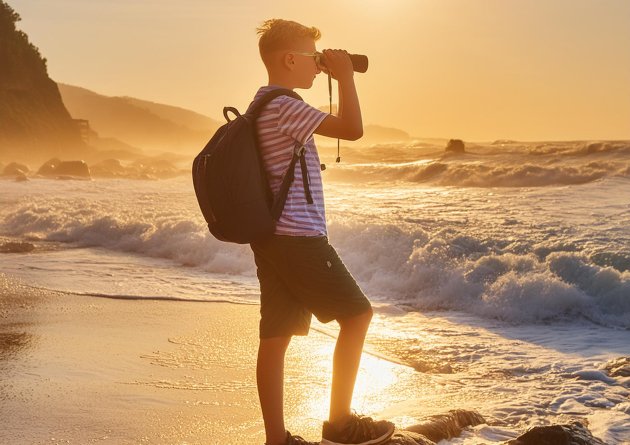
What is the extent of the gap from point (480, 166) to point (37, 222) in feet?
39.9

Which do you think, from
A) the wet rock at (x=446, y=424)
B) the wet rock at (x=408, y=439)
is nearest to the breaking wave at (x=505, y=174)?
the wet rock at (x=446, y=424)

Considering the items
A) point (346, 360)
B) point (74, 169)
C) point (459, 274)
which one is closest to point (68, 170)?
point (74, 169)

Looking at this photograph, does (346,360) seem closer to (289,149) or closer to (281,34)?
Answer: (289,149)

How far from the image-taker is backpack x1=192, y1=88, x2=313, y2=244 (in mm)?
3203

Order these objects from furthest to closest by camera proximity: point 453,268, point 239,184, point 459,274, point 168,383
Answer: point 453,268 → point 459,274 → point 168,383 → point 239,184

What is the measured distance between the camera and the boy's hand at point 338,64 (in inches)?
132

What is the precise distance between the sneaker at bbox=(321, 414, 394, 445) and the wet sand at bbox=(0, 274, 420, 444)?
66 cm

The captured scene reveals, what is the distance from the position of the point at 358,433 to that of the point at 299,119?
1.29 meters

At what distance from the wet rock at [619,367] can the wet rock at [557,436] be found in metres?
2.14

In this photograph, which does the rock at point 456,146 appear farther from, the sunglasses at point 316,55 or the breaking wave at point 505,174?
Result: the sunglasses at point 316,55

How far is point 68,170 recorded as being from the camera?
3772 cm

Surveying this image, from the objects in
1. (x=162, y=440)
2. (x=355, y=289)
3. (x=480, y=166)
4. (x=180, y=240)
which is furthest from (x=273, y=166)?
(x=480, y=166)

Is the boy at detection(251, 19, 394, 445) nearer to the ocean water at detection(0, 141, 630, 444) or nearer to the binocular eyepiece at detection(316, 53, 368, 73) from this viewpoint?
the binocular eyepiece at detection(316, 53, 368, 73)

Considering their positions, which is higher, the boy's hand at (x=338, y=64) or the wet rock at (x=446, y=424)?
the boy's hand at (x=338, y=64)
